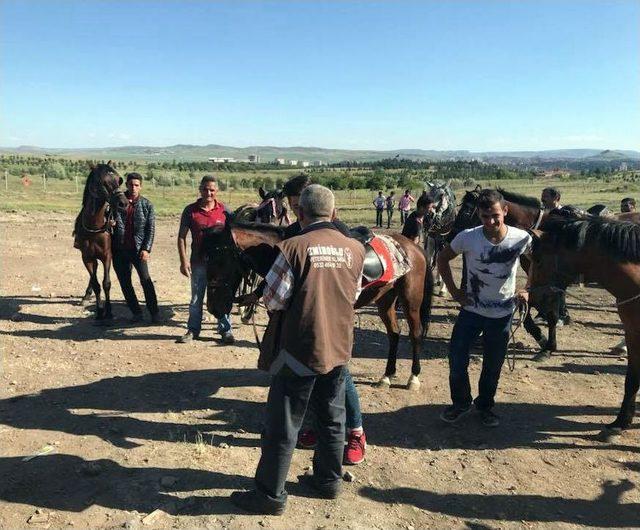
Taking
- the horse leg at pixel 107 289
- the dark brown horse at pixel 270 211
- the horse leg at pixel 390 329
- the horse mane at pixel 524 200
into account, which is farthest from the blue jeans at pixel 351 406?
the horse leg at pixel 107 289

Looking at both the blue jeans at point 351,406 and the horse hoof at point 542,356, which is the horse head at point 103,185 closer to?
the blue jeans at point 351,406

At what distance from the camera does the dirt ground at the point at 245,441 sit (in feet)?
11.7

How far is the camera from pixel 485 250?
14.5 ft

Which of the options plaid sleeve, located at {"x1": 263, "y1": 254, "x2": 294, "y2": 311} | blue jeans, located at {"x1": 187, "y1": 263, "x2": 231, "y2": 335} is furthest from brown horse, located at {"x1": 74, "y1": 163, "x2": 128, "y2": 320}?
plaid sleeve, located at {"x1": 263, "y1": 254, "x2": 294, "y2": 311}

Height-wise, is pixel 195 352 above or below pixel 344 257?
below

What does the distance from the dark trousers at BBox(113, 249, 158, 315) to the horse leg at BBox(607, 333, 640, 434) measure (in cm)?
630

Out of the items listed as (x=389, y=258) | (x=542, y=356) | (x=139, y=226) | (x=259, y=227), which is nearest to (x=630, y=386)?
(x=542, y=356)

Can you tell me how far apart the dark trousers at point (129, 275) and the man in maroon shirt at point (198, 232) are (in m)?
1.04

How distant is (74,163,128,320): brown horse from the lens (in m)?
7.63

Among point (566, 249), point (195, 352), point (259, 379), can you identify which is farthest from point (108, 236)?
point (566, 249)

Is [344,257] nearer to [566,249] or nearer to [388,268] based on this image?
[388,268]

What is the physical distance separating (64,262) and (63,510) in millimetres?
9884

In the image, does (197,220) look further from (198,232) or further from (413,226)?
(413,226)

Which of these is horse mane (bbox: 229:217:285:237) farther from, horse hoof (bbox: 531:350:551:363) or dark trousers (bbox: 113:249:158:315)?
horse hoof (bbox: 531:350:551:363)
